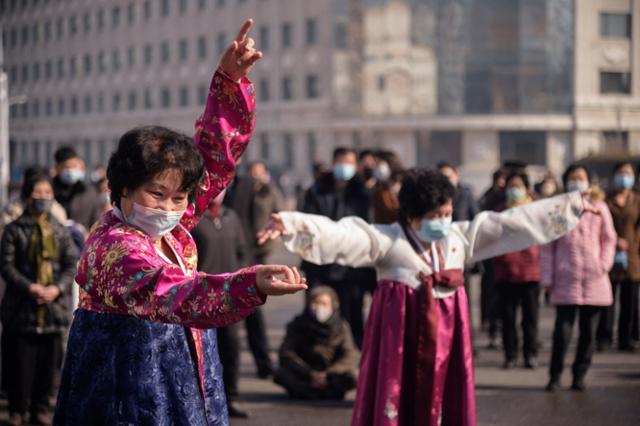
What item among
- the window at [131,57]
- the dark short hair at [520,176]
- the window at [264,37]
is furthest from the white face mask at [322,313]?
the window at [131,57]

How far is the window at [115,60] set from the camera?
7675 centimetres

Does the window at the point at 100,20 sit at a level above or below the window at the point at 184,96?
above

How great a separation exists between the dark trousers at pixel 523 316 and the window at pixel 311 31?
50.3 meters

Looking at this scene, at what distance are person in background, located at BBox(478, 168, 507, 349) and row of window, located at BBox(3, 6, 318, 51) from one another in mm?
48522

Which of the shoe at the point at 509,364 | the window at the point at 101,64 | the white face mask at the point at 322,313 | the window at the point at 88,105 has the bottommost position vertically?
the shoe at the point at 509,364

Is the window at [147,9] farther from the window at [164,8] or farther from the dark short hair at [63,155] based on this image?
the dark short hair at [63,155]

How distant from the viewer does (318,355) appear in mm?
9641

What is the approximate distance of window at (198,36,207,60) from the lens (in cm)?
6819

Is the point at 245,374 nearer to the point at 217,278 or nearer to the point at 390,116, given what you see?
the point at 217,278

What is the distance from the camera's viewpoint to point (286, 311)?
51.5ft

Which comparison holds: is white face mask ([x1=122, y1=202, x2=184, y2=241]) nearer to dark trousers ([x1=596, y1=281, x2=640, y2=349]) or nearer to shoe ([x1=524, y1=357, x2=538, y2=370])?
shoe ([x1=524, y1=357, x2=538, y2=370])

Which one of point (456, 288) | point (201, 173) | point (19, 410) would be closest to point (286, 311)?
point (19, 410)

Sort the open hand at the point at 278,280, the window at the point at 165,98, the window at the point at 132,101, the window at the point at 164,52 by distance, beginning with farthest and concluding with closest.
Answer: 1. the window at the point at 132,101
2. the window at the point at 164,52
3. the window at the point at 165,98
4. the open hand at the point at 278,280

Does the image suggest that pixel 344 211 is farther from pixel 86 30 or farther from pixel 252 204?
pixel 86 30
